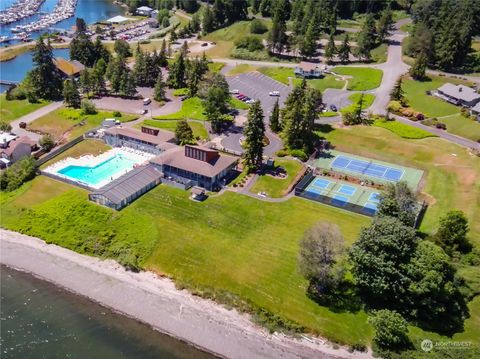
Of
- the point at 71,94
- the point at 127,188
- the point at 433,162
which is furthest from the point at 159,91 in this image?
the point at 433,162

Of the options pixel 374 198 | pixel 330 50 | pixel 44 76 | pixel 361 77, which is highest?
pixel 330 50

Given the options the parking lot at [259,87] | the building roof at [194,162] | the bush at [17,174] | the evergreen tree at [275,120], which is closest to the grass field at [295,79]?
the parking lot at [259,87]

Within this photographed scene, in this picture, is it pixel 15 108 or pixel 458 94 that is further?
pixel 15 108

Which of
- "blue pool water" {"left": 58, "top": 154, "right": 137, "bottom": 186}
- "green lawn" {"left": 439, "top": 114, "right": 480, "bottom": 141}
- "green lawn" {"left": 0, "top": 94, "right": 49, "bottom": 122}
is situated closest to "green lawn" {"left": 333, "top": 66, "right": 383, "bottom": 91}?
"green lawn" {"left": 439, "top": 114, "right": 480, "bottom": 141}

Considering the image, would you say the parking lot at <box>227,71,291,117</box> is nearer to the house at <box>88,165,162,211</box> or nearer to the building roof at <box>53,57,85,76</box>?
the house at <box>88,165,162,211</box>

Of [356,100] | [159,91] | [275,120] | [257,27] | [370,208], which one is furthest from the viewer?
[257,27]

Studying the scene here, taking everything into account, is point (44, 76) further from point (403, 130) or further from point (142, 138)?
point (403, 130)
